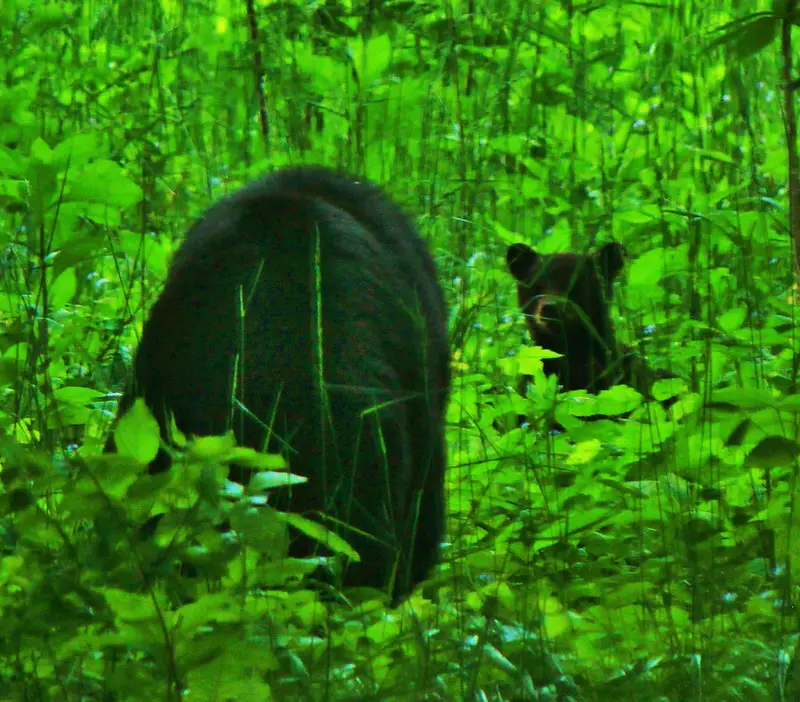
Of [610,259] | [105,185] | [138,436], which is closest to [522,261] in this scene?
[610,259]

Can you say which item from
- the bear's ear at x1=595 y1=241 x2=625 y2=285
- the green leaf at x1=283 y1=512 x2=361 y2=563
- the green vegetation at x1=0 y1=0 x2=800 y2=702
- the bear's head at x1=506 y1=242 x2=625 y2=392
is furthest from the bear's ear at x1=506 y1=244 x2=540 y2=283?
the green leaf at x1=283 y1=512 x2=361 y2=563

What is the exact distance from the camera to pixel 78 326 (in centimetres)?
388

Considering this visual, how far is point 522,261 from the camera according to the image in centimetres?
574

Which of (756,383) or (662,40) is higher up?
(662,40)

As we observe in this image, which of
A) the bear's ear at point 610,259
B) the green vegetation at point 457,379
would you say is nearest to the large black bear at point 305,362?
the green vegetation at point 457,379

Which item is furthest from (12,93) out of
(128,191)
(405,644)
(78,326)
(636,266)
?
(405,644)

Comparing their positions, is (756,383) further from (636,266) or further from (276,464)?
(276,464)

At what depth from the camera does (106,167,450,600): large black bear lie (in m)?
2.50

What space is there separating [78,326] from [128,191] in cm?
98

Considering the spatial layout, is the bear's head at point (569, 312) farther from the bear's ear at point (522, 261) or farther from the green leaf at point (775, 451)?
the green leaf at point (775, 451)

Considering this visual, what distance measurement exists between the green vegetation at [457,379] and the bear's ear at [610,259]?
16 cm

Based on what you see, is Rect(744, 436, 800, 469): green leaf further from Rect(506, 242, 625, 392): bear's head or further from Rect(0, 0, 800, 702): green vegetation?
Rect(506, 242, 625, 392): bear's head

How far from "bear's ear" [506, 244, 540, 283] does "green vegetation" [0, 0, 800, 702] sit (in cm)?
11

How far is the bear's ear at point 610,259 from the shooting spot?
5.02m
